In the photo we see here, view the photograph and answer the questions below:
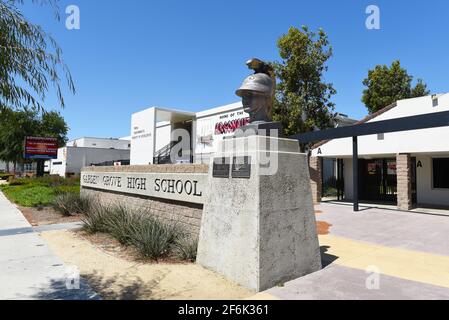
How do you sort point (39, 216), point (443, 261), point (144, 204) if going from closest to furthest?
point (443, 261)
point (144, 204)
point (39, 216)

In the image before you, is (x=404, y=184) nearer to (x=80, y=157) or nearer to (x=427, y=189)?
(x=427, y=189)

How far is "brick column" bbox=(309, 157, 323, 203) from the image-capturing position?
55.5 feet

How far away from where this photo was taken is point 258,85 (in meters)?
5.87

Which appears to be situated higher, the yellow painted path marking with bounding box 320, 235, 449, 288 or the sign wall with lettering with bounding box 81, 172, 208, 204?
the sign wall with lettering with bounding box 81, 172, 208, 204

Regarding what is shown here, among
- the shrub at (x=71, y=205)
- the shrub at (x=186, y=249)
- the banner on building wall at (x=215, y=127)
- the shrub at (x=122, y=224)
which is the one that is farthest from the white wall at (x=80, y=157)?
the shrub at (x=186, y=249)

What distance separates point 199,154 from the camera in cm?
2791

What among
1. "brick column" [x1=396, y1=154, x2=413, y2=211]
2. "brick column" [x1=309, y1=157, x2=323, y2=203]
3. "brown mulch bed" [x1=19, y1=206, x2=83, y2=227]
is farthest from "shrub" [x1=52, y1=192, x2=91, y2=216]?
"brick column" [x1=396, y1=154, x2=413, y2=211]

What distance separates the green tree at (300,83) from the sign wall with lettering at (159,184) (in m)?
8.82

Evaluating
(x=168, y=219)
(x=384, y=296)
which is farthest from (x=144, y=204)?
(x=384, y=296)

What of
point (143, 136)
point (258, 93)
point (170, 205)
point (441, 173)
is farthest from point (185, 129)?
point (258, 93)

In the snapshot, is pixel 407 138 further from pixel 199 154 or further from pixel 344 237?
pixel 199 154

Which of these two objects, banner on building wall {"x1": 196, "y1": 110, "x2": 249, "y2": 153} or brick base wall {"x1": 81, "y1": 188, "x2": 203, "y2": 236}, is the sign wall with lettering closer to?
brick base wall {"x1": 81, "y1": 188, "x2": 203, "y2": 236}

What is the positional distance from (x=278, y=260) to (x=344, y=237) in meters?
4.57

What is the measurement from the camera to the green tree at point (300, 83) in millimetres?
17172
